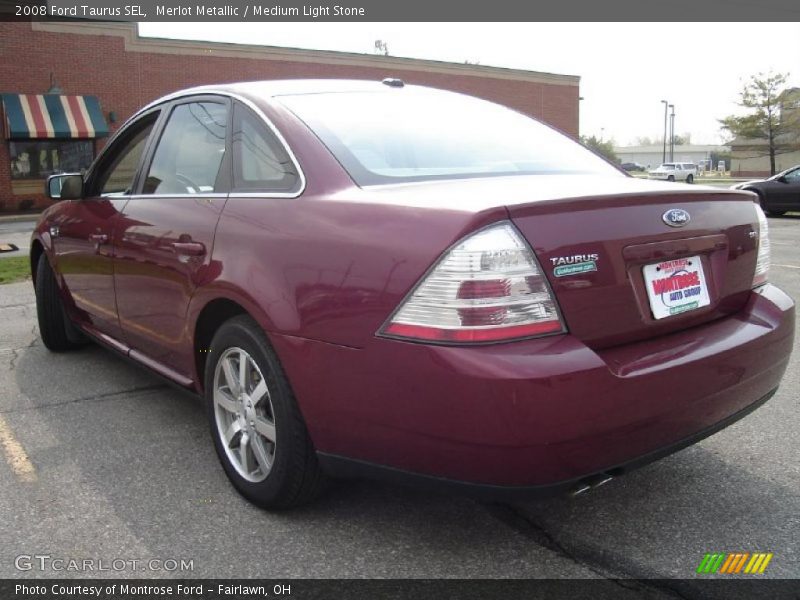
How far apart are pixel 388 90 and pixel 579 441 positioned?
2012mm

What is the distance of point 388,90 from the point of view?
3432 millimetres

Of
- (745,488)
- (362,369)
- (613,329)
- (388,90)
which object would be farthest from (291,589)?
(388,90)

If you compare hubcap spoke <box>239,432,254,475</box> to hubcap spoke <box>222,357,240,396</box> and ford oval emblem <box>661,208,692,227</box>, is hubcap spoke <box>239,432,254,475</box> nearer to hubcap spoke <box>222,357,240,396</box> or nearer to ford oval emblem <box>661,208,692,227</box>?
hubcap spoke <box>222,357,240,396</box>

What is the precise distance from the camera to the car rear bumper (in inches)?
79.4

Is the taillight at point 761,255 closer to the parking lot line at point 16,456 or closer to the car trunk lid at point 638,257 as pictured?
the car trunk lid at point 638,257

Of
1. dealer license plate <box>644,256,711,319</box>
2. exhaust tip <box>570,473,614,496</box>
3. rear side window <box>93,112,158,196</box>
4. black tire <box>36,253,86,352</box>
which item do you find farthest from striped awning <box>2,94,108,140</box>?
exhaust tip <box>570,473,614,496</box>

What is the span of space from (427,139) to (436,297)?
1106 mm

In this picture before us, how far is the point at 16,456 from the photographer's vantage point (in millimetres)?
3375

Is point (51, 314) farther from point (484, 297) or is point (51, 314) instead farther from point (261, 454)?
point (484, 297)

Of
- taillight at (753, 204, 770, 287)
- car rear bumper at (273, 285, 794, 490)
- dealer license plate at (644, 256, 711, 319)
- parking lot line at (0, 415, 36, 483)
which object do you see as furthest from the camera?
parking lot line at (0, 415, 36, 483)

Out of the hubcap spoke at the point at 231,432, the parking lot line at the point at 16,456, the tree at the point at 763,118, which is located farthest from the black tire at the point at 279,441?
the tree at the point at 763,118

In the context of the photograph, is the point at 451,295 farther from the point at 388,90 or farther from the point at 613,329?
the point at 388,90

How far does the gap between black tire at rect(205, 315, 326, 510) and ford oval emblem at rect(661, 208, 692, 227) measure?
1376 millimetres

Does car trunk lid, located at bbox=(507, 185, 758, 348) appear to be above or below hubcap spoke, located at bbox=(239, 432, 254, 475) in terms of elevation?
above
